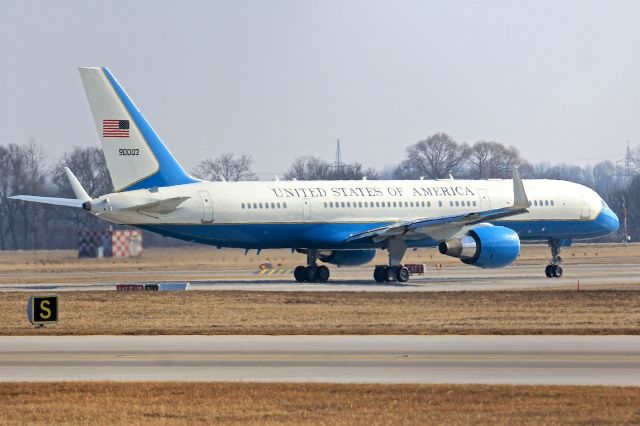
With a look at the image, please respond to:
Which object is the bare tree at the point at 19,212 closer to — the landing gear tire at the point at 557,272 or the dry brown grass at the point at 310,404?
the landing gear tire at the point at 557,272

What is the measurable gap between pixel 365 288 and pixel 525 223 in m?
12.1

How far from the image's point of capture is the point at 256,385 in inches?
894

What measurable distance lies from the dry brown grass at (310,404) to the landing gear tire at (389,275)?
3344cm

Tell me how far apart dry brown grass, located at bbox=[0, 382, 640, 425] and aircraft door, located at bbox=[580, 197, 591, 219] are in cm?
4162

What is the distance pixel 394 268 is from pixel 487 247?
169 inches

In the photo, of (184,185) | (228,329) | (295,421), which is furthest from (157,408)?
(184,185)

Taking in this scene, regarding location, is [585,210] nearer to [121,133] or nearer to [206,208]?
[206,208]

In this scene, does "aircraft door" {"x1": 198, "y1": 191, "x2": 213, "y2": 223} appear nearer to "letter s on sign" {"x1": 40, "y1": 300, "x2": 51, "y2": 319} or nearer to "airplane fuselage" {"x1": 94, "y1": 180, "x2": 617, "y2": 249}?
"airplane fuselage" {"x1": 94, "y1": 180, "x2": 617, "y2": 249}

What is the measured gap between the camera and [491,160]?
141000 mm

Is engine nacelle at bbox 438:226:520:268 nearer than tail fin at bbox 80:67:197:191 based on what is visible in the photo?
No

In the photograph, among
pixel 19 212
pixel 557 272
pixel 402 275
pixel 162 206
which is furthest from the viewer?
pixel 19 212

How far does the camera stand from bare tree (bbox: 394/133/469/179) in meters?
138

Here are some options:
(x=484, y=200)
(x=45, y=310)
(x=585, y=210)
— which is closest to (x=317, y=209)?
(x=484, y=200)

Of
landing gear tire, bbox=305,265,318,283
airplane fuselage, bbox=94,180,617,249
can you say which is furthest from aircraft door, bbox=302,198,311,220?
landing gear tire, bbox=305,265,318,283
